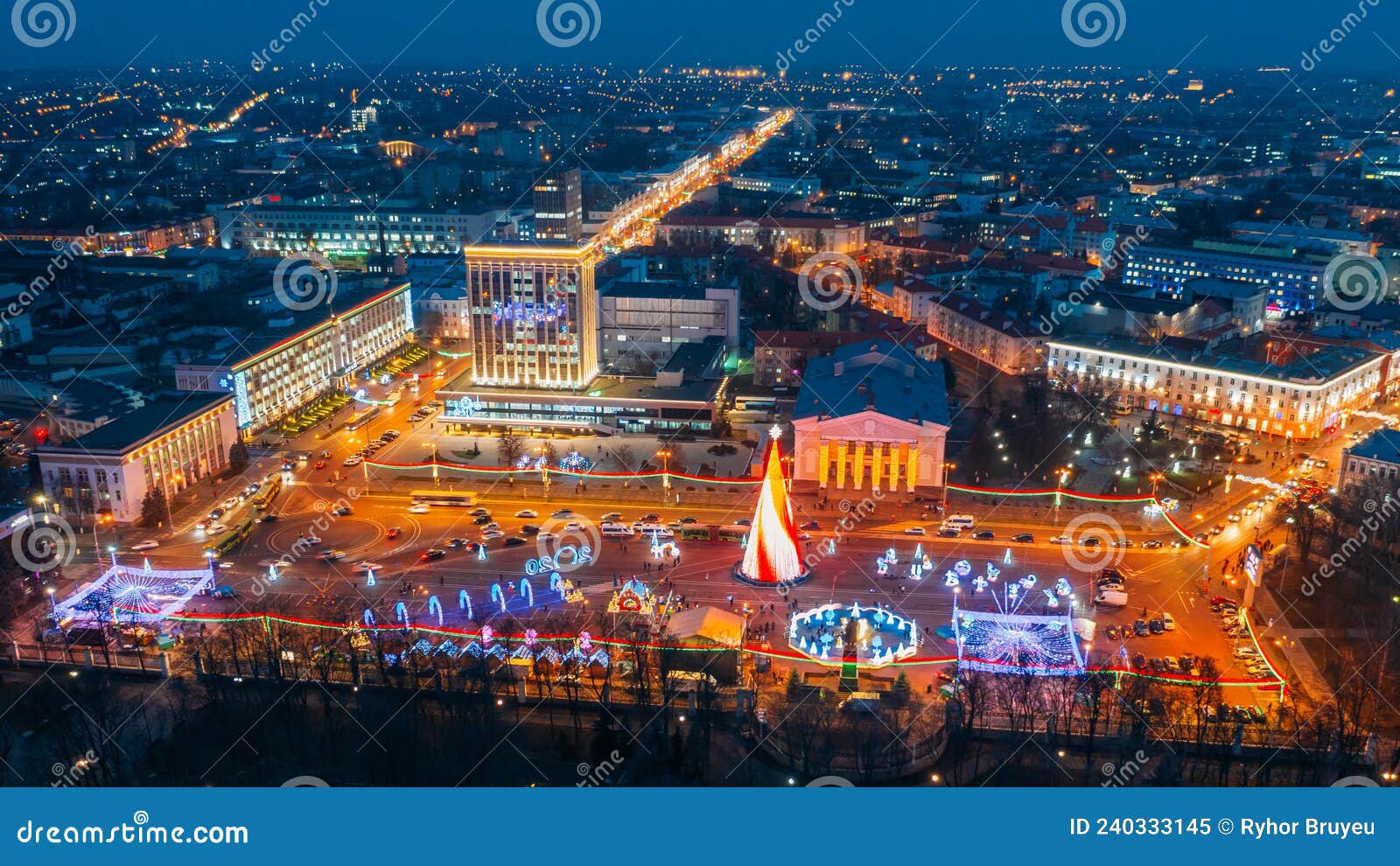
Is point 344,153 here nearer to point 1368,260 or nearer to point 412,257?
point 412,257

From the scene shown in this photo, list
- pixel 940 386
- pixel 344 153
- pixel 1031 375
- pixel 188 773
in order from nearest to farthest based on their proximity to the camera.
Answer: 1. pixel 188 773
2. pixel 940 386
3. pixel 1031 375
4. pixel 344 153

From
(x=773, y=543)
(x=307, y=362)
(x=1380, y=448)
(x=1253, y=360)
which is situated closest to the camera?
(x=773, y=543)

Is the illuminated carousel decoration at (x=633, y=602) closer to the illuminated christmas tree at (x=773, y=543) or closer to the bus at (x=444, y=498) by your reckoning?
the illuminated christmas tree at (x=773, y=543)

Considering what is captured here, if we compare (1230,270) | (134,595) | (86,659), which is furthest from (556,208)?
(86,659)

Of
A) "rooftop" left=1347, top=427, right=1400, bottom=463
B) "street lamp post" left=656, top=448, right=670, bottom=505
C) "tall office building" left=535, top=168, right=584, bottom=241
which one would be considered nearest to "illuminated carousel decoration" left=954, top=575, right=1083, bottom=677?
"street lamp post" left=656, top=448, right=670, bottom=505

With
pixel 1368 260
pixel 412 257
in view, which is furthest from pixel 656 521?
pixel 1368 260

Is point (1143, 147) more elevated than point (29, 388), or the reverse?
point (1143, 147)

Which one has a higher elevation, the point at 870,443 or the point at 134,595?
the point at 870,443

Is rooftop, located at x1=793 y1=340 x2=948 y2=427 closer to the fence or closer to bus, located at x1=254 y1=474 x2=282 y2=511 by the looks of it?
bus, located at x1=254 y1=474 x2=282 y2=511

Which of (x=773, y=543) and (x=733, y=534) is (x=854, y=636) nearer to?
(x=773, y=543)
